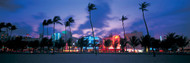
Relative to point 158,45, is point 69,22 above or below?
above

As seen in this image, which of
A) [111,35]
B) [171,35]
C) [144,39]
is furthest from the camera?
[111,35]

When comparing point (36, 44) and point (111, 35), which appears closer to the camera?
point (36, 44)

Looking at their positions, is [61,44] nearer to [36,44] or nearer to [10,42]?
[36,44]

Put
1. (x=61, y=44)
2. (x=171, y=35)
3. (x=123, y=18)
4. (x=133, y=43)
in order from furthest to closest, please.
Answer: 1. (x=61, y=44)
2. (x=123, y=18)
3. (x=133, y=43)
4. (x=171, y=35)

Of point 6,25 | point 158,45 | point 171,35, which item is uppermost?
point 6,25

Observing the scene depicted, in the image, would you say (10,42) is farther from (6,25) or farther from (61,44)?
(61,44)

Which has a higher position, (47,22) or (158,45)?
(47,22)

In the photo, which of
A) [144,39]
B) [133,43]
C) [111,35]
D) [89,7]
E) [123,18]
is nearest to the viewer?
[89,7]

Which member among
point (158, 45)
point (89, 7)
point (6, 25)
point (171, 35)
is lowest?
point (158, 45)

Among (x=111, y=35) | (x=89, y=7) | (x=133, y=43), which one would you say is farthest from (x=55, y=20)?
(x=111, y=35)

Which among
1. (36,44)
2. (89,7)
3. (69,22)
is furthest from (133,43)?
(36,44)

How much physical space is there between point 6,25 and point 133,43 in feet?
224

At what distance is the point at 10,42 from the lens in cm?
7269

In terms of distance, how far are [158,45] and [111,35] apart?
7335 centimetres
